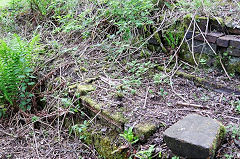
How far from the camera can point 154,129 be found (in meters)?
2.28

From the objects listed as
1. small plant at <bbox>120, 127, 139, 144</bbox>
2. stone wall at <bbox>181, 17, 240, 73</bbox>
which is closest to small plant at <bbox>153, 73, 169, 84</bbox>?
stone wall at <bbox>181, 17, 240, 73</bbox>

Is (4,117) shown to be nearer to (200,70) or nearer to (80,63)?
(80,63)

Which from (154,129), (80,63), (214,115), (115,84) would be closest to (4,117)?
(80,63)

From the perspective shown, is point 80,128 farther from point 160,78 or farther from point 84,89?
point 160,78

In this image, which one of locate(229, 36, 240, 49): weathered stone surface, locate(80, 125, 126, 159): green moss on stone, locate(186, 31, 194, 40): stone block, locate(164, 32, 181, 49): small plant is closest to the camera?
locate(80, 125, 126, 159): green moss on stone

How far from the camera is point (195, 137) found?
1.86m

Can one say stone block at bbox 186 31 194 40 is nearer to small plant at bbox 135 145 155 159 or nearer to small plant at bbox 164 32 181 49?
small plant at bbox 164 32 181 49

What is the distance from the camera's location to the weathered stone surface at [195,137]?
1.80 m

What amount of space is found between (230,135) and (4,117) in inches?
117

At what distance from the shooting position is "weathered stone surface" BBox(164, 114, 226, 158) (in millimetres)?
1797

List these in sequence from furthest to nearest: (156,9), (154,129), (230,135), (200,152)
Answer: (156,9), (154,129), (230,135), (200,152)

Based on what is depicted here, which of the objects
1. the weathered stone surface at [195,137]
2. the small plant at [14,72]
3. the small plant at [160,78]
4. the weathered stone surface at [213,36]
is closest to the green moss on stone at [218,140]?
the weathered stone surface at [195,137]

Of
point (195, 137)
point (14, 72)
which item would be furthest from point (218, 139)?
point (14, 72)

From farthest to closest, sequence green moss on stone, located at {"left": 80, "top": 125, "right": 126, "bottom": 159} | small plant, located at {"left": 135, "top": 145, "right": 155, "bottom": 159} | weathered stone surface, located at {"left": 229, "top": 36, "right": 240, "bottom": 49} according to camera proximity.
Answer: weathered stone surface, located at {"left": 229, "top": 36, "right": 240, "bottom": 49} → green moss on stone, located at {"left": 80, "top": 125, "right": 126, "bottom": 159} → small plant, located at {"left": 135, "top": 145, "right": 155, "bottom": 159}
